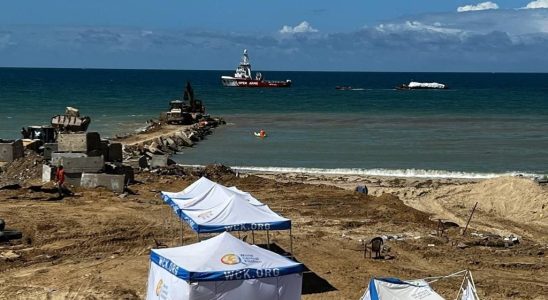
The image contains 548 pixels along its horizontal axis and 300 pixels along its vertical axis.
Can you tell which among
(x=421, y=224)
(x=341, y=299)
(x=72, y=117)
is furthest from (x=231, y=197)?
(x=72, y=117)

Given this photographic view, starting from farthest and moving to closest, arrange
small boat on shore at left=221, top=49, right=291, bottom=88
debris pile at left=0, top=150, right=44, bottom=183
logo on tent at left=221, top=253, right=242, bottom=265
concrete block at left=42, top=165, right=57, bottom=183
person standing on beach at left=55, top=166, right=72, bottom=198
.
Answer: small boat on shore at left=221, top=49, right=291, bottom=88, debris pile at left=0, top=150, right=44, bottom=183, concrete block at left=42, top=165, right=57, bottom=183, person standing on beach at left=55, top=166, right=72, bottom=198, logo on tent at left=221, top=253, right=242, bottom=265

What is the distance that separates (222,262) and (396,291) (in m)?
2.82

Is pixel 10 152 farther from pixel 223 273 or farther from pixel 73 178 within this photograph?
pixel 223 273

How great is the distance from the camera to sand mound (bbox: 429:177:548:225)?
24906 millimetres

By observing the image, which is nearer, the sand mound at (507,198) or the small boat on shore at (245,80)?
the sand mound at (507,198)

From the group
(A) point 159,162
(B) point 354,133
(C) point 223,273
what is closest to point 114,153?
(A) point 159,162

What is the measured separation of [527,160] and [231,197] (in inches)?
1131

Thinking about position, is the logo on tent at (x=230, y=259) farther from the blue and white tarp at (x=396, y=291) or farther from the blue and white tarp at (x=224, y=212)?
the blue and white tarp at (x=224, y=212)

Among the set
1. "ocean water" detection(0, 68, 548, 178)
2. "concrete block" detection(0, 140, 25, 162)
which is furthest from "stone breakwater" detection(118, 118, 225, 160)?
"concrete block" detection(0, 140, 25, 162)

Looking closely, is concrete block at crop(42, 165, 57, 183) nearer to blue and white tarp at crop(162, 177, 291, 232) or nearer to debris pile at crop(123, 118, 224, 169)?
debris pile at crop(123, 118, 224, 169)

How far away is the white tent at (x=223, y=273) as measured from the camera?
12555 mm

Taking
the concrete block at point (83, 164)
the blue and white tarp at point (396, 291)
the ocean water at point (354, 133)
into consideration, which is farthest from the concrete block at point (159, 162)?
the blue and white tarp at point (396, 291)

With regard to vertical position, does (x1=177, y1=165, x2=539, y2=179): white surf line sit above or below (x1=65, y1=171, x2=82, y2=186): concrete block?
below

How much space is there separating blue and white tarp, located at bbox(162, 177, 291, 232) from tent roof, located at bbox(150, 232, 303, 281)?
2.69 metres
